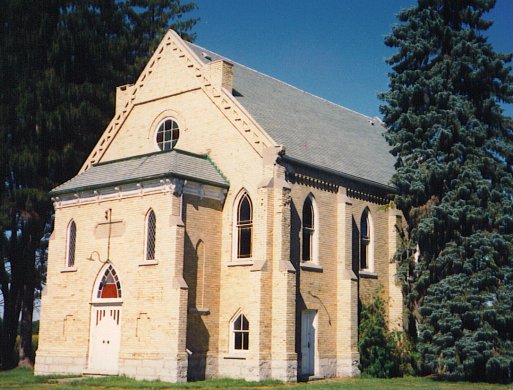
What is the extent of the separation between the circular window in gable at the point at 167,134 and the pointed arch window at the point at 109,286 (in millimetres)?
6055

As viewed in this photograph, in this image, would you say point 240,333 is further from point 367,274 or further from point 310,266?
point 367,274

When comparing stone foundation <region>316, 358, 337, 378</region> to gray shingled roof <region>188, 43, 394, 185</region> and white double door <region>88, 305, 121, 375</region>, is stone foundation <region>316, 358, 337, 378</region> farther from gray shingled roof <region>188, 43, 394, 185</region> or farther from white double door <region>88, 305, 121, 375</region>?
white double door <region>88, 305, 121, 375</region>

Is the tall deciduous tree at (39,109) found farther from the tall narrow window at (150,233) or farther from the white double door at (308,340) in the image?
the white double door at (308,340)

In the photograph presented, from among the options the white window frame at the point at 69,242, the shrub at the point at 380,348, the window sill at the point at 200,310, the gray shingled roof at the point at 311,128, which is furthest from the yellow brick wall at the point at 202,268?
the shrub at the point at 380,348

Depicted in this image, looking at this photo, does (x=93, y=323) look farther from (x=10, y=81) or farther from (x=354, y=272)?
(x=10, y=81)

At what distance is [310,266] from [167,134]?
8.55 m

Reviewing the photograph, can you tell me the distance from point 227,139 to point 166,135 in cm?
368

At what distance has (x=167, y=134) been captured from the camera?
102 ft

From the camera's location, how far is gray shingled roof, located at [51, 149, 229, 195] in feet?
87.8

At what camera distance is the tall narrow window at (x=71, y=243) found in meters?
29.9

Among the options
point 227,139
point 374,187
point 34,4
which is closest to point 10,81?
point 34,4

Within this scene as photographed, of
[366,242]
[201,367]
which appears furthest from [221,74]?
[201,367]

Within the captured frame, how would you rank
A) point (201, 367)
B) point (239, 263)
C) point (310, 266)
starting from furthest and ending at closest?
point (310, 266) < point (239, 263) < point (201, 367)

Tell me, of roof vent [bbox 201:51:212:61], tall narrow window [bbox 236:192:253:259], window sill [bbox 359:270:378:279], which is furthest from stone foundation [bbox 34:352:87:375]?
roof vent [bbox 201:51:212:61]
